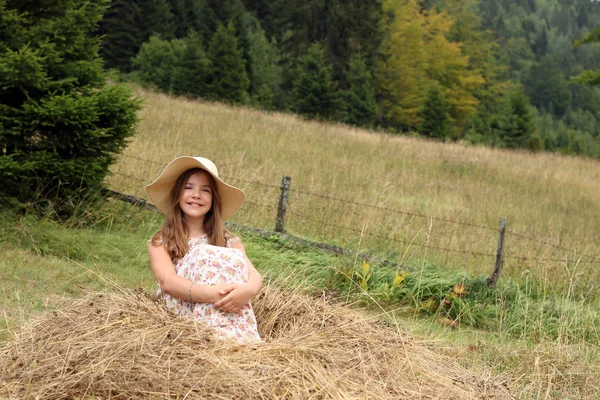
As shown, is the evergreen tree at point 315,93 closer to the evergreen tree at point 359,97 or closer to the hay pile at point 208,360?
the evergreen tree at point 359,97

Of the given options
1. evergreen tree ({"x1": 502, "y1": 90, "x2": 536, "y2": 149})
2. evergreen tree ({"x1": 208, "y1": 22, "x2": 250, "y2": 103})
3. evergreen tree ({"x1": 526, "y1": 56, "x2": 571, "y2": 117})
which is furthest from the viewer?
evergreen tree ({"x1": 526, "y1": 56, "x2": 571, "y2": 117})

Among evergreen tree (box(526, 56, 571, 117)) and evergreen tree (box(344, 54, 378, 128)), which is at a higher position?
evergreen tree (box(526, 56, 571, 117))

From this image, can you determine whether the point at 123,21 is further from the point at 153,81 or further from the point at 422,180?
the point at 422,180

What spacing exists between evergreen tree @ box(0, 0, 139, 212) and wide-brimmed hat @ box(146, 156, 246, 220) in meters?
3.31

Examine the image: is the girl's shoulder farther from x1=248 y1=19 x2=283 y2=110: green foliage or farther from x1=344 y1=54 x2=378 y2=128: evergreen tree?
x1=344 y1=54 x2=378 y2=128: evergreen tree

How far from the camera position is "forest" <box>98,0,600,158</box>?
29.8 metres

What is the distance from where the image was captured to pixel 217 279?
3553mm

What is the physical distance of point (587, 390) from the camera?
4.33 m

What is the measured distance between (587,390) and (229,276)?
2.39 metres

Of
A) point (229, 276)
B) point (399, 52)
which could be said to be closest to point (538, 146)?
point (399, 52)

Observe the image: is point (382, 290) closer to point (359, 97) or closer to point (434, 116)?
point (359, 97)

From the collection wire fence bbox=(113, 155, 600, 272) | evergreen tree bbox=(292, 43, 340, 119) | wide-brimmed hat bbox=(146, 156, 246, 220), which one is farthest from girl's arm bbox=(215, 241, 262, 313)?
evergreen tree bbox=(292, 43, 340, 119)

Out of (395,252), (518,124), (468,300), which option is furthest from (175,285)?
(518,124)

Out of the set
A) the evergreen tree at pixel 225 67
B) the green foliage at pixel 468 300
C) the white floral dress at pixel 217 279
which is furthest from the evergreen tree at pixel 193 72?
the white floral dress at pixel 217 279
